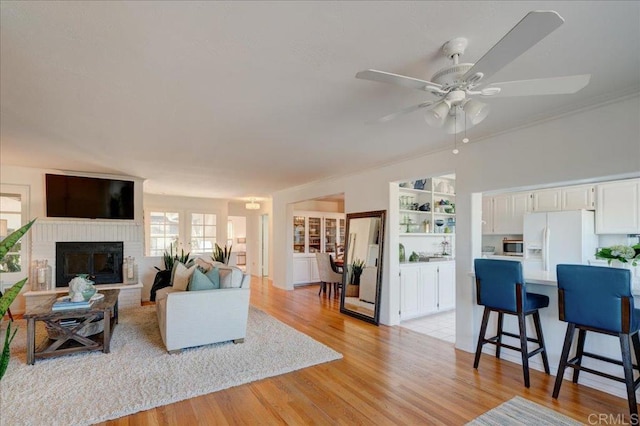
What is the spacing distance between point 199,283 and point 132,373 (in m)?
1.05

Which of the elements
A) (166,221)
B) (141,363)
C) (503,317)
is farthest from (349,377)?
(166,221)

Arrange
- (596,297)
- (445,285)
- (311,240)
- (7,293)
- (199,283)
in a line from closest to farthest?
(7,293) → (596,297) → (199,283) → (445,285) → (311,240)

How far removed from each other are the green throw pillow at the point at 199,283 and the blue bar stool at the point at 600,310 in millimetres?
3426

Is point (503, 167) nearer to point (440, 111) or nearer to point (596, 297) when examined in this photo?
point (596, 297)

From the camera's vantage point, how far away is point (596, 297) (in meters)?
2.45

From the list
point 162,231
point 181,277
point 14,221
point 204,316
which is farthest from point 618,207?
point 14,221

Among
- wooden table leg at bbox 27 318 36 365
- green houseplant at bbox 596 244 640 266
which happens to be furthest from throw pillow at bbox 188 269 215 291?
green houseplant at bbox 596 244 640 266

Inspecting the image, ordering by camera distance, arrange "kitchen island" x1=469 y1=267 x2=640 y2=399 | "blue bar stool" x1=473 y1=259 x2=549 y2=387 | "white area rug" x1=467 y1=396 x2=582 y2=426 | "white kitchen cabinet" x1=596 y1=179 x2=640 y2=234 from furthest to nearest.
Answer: "white kitchen cabinet" x1=596 y1=179 x2=640 y2=234
"blue bar stool" x1=473 y1=259 x2=549 y2=387
"kitchen island" x1=469 y1=267 x2=640 y2=399
"white area rug" x1=467 y1=396 x2=582 y2=426

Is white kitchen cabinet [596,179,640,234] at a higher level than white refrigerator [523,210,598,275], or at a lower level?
higher

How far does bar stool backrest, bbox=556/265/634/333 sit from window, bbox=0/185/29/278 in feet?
23.6

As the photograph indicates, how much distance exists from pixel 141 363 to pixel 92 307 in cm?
94

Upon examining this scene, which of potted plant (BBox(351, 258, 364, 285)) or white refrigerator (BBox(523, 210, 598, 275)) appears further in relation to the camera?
potted plant (BBox(351, 258, 364, 285))

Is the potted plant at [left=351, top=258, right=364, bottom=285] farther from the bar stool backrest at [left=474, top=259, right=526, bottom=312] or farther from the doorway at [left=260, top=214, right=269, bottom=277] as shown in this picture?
the doorway at [left=260, top=214, right=269, bottom=277]

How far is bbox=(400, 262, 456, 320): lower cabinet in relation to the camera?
4914 mm
